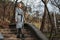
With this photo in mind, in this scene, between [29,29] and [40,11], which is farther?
[40,11]

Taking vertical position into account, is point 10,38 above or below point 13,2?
below

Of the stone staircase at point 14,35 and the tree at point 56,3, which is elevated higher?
the tree at point 56,3

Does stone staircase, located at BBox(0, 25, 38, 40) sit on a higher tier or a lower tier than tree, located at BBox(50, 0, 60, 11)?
lower

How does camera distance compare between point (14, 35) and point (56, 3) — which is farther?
point (56, 3)

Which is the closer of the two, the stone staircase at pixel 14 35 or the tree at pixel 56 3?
the stone staircase at pixel 14 35

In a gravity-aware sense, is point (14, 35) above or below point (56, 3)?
below

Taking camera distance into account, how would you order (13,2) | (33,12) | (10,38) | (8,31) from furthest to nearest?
(33,12) < (13,2) < (8,31) < (10,38)

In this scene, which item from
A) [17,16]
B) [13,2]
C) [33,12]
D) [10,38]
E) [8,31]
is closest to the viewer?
[17,16]

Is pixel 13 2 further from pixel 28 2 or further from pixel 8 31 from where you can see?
pixel 8 31

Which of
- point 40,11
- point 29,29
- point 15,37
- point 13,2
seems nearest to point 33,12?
point 40,11

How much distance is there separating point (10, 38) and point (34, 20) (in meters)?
13.3

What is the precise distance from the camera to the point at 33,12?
26.0 meters

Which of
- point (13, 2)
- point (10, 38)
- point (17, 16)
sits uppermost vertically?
point (13, 2)

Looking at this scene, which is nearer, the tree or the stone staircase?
the stone staircase
